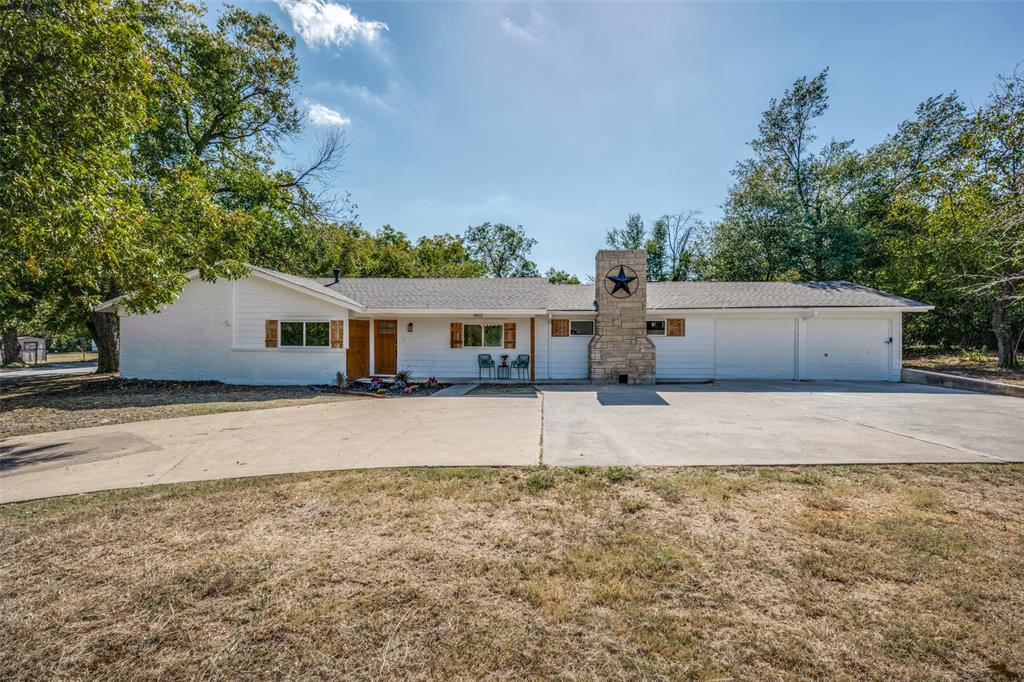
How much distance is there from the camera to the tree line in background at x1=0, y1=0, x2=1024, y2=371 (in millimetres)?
6023

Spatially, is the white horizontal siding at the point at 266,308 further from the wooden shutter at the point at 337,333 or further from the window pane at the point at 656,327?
the window pane at the point at 656,327

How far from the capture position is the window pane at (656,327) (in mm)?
14734

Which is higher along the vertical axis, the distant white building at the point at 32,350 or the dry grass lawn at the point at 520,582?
the distant white building at the point at 32,350

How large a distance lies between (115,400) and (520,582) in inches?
480

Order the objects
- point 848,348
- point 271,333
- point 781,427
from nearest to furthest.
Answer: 1. point 781,427
2. point 271,333
3. point 848,348

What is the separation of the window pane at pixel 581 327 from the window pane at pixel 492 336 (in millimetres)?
2513

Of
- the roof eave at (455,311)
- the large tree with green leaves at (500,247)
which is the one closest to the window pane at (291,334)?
the roof eave at (455,311)

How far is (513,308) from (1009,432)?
10.9 metres

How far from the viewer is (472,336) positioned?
48.4 feet

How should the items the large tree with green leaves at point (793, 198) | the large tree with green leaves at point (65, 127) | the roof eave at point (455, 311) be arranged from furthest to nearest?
the large tree with green leaves at point (793, 198), the roof eave at point (455, 311), the large tree with green leaves at point (65, 127)

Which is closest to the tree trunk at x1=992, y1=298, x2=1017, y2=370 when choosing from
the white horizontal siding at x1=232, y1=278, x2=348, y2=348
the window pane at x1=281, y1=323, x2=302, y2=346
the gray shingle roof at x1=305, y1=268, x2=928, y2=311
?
the gray shingle roof at x1=305, y1=268, x2=928, y2=311

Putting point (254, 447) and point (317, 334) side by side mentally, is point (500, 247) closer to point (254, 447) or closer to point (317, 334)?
point (317, 334)

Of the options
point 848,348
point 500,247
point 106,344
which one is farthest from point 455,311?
point 500,247

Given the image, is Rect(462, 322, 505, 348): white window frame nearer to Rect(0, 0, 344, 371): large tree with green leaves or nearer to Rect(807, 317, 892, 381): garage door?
Rect(0, 0, 344, 371): large tree with green leaves
